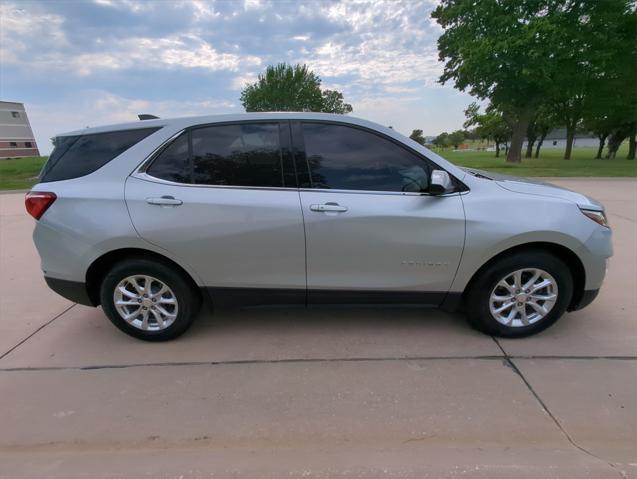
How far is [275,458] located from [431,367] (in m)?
1.29

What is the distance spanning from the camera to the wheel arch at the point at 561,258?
115 inches

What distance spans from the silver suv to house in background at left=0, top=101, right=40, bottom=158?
77.8 metres

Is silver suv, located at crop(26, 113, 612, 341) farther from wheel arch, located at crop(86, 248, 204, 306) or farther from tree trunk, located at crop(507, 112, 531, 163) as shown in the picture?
tree trunk, located at crop(507, 112, 531, 163)

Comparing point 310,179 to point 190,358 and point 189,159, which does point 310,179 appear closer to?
point 189,159

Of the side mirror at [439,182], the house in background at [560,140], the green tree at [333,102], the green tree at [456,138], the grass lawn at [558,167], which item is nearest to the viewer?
the side mirror at [439,182]

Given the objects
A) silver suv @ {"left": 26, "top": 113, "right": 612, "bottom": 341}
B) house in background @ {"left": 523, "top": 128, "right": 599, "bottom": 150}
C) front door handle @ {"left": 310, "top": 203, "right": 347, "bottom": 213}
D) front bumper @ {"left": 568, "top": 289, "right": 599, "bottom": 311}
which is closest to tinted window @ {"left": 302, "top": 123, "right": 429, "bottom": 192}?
silver suv @ {"left": 26, "top": 113, "right": 612, "bottom": 341}

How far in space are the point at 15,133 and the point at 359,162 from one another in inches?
3273

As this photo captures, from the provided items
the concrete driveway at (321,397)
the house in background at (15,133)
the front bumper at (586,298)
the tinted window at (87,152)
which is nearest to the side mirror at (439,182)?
the concrete driveway at (321,397)

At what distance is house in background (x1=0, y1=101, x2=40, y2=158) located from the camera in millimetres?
63062

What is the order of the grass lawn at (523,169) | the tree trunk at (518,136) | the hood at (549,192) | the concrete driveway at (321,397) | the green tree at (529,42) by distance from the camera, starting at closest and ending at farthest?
1. the concrete driveway at (321,397)
2. the hood at (549,192)
3. the grass lawn at (523,169)
4. the green tree at (529,42)
5. the tree trunk at (518,136)

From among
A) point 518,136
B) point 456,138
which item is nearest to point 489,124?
point 518,136

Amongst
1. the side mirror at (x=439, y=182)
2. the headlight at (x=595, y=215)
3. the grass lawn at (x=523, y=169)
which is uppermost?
the side mirror at (x=439, y=182)

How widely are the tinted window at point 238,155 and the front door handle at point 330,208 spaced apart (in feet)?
1.10

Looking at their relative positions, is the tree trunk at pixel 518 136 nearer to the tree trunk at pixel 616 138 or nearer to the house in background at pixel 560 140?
the tree trunk at pixel 616 138
